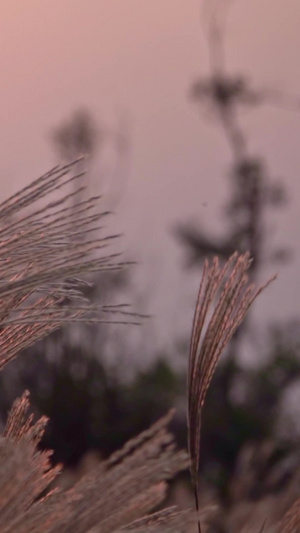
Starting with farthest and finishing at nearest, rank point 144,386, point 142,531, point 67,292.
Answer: point 144,386
point 67,292
point 142,531

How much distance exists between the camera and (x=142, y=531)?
54 centimetres

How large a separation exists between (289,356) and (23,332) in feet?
26.0

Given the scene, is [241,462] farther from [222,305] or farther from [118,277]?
[118,277]

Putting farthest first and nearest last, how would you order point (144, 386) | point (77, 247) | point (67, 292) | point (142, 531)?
point (144, 386)
point (67, 292)
point (77, 247)
point (142, 531)

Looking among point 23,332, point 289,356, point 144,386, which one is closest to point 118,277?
point 144,386

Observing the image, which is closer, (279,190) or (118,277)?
(118,277)

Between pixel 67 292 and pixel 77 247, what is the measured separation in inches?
4.4

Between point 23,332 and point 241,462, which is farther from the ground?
point 23,332

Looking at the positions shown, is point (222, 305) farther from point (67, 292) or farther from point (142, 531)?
point (142, 531)

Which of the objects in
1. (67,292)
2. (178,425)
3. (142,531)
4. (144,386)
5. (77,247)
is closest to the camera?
(142,531)

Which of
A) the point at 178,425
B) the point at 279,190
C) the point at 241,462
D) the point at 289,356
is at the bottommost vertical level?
the point at 241,462

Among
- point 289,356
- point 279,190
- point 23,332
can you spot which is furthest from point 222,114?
point 23,332

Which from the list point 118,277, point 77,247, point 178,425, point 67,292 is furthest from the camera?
point 178,425

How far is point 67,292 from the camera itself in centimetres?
76
